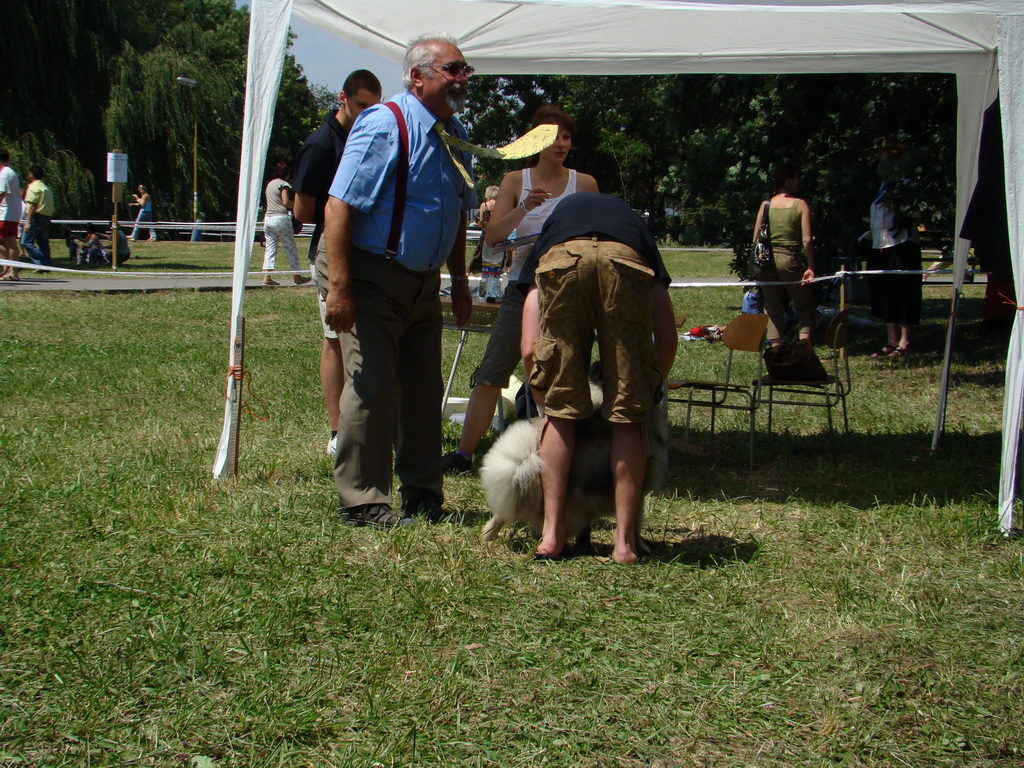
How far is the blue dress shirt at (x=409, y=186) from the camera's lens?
4.05 m

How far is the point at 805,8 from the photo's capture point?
15.1ft

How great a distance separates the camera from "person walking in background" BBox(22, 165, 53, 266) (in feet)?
54.6

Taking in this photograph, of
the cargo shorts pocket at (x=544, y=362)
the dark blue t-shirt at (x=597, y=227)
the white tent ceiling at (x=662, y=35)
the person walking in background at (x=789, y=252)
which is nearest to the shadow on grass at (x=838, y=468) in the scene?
the cargo shorts pocket at (x=544, y=362)

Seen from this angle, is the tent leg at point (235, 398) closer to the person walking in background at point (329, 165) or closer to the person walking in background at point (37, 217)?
the person walking in background at point (329, 165)

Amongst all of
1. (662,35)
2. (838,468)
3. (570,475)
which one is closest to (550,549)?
(570,475)

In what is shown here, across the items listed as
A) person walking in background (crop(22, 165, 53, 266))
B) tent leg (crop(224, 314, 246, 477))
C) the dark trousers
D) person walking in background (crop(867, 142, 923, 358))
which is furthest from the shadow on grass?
the dark trousers

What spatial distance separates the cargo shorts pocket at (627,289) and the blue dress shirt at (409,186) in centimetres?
96

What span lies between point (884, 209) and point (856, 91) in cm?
141

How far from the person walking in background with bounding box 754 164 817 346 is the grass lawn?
4.05 m

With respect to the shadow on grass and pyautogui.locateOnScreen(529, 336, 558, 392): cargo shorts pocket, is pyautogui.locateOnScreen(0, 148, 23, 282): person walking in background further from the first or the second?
pyautogui.locateOnScreen(529, 336, 558, 392): cargo shorts pocket

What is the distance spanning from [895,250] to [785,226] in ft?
4.40

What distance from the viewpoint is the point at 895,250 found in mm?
10023

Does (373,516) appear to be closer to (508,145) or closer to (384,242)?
(384,242)

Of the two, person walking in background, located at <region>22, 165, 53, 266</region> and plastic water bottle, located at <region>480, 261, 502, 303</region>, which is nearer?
plastic water bottle, located at <region>480, 261, 502, 303</region>
